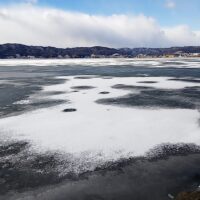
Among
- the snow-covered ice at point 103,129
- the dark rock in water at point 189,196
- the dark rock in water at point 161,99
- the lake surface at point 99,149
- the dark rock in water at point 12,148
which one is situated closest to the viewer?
the dark rock in water at point 189,196

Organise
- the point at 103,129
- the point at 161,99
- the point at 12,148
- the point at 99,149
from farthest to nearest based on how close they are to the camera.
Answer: the point at 161,99 < the point at 103,129 < the point at 12,148 < the point at 99,149

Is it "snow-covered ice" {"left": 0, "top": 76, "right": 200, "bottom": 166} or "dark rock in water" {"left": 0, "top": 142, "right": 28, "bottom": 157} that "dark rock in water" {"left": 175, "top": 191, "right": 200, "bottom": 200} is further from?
"dark rock in water" {"left": 0, "top": 142, "right": 28, "bottom": 157}

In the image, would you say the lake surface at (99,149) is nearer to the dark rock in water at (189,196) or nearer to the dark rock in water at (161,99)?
the dark rock in water at (161,99)

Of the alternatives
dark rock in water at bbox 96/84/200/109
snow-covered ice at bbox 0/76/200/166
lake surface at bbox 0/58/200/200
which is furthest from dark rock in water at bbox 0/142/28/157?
dark rock in water at bbox 96/84/200/109

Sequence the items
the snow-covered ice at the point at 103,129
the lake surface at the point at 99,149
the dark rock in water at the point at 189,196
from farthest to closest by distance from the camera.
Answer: the snow-covered ice at the point at 103,129
the lake surface at the point at 99,149
the dark rock in water at the point at 189,196

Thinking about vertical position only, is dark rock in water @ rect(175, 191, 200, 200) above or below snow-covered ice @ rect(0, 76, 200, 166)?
above

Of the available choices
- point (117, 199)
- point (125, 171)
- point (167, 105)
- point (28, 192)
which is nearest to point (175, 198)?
point (117, 199)

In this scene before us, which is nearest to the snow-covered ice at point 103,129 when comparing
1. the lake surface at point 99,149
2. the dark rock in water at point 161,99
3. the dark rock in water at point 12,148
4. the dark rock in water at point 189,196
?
the lake surface at point 99,149

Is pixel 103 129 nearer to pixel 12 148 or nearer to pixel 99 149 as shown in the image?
pixel 99 149

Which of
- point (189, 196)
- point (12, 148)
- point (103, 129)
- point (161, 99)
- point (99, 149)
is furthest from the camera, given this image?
point (161, 99)

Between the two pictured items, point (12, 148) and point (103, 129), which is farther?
point (103, 129)

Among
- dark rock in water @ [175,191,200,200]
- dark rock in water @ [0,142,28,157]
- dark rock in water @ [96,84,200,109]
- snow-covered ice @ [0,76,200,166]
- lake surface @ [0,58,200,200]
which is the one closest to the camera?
dark rock in water @ [175,191,200,200]

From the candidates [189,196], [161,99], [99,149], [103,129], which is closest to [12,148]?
[99,149]

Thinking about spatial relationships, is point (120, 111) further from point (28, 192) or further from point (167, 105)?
point (28, 192)
